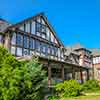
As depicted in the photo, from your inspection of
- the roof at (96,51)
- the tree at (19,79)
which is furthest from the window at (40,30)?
the roof at (96,51)

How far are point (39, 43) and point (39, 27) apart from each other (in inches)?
95.0

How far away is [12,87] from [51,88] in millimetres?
11277

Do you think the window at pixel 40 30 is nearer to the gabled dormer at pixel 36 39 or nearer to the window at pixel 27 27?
the gabled dormer at pixel 36 39

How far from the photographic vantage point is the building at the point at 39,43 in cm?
2830

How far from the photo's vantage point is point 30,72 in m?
17.3

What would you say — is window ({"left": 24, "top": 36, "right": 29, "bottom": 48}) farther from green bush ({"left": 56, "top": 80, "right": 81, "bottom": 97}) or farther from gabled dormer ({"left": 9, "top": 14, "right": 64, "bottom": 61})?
green bush ({"left": 56, "top": 80, "right": 81, "bottom": 97})

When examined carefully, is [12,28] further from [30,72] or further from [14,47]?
[30,72]

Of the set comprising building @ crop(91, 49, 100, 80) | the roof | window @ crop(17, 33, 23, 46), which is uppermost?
the roof

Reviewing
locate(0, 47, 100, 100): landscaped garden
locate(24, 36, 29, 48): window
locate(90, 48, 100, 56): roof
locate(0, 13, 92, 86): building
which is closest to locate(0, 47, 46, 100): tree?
locate(0, 47, 100, 100): landscaped garden

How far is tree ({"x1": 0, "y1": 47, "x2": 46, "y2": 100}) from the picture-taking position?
14.6 metres

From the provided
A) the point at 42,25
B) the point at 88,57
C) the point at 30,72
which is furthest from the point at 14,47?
the point at 88,57

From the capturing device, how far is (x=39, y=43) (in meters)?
33.0

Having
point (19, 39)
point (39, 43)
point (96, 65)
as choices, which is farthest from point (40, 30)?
point (96, 65)

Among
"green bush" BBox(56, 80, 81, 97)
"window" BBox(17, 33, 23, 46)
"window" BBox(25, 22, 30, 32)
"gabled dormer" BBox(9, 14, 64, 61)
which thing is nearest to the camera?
"green bush" BBox(56, 80, 81, 97)
